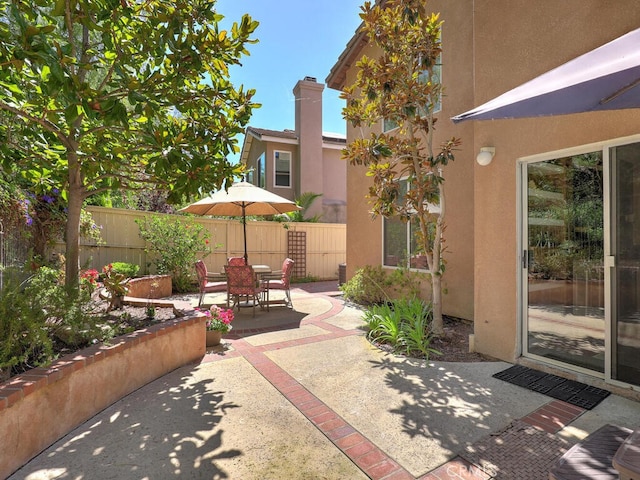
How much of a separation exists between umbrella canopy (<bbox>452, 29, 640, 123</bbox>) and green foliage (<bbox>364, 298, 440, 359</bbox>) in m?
3.20

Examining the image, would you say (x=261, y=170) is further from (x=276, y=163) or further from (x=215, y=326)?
(x=215, y=326)

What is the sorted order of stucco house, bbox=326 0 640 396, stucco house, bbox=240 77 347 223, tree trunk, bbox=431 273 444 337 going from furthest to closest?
stucco house, bbox=240 77 347 223 → tree trunk, bbox=431 273 444 337 → stucco house, bbox=326 0 640 396

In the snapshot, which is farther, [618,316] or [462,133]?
[462,133]

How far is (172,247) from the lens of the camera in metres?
9.86

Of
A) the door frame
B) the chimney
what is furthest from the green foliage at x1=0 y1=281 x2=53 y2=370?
the chimney

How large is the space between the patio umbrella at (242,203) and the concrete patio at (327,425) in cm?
364

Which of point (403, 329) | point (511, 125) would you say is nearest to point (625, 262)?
point (511, 125)

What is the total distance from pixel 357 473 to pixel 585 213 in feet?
12.1

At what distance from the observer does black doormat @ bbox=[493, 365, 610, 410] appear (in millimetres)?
3354

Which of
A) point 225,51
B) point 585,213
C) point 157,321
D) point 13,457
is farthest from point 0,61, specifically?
point 585,213

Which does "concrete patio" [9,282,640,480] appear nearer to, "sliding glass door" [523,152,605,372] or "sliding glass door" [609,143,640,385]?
"sliding glass door" [609,143,640,385]

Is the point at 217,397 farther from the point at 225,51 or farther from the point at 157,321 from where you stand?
the point at 225,51

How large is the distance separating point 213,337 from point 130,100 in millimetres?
3571

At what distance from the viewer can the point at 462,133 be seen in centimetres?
661
